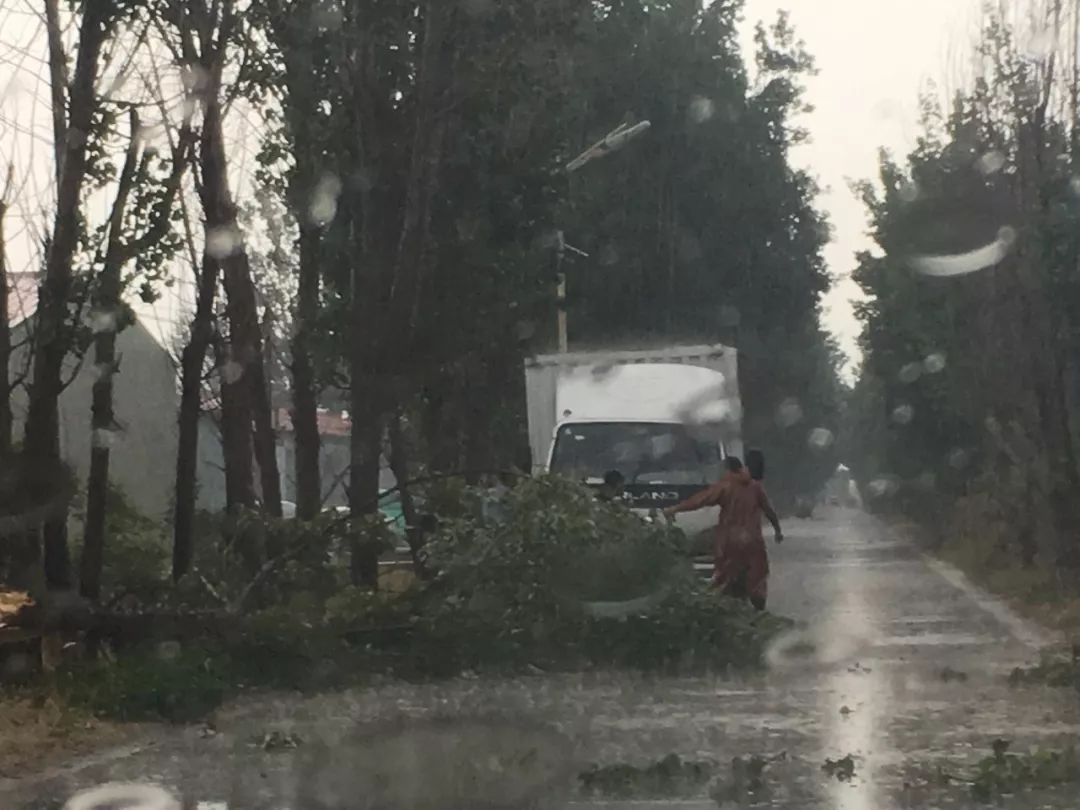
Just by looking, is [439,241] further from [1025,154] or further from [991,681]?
[991,681]

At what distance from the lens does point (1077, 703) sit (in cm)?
1322

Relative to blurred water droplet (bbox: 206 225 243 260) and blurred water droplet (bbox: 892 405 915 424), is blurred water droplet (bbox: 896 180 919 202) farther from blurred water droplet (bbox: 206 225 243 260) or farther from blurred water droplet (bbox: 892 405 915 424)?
blurred water droplet (bbox: 206 225 243 260)

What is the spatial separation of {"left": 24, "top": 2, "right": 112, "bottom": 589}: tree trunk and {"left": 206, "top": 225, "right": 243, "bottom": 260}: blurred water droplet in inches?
83.9

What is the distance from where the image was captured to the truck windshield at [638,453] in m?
23.5

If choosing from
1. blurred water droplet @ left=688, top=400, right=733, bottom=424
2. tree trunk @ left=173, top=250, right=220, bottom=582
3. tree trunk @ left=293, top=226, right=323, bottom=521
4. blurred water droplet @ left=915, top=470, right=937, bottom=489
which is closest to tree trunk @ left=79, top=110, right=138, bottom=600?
tree trunk @ left=173, top=250, right=220, bottom=582

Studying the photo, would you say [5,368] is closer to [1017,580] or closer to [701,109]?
[1017,580]

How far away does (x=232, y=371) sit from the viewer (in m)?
19.7

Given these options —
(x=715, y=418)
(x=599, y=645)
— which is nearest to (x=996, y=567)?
(x=715, y=418)

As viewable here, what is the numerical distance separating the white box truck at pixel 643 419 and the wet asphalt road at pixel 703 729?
5.08 meters

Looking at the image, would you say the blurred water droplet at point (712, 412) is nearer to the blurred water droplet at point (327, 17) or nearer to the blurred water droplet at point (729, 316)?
the blurred water droplet at point (327, 17)

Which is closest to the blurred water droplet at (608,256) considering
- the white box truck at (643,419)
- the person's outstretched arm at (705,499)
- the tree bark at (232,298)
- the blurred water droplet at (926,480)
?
the blurred water droplet at (926,480)

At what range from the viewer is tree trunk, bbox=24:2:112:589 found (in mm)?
14531

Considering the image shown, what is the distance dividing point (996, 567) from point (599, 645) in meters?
15.0

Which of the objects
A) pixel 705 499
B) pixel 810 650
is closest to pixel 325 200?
pixel 705 499
